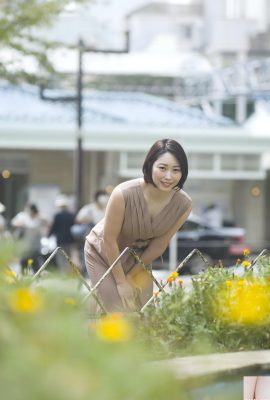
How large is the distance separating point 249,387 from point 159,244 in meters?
2.23

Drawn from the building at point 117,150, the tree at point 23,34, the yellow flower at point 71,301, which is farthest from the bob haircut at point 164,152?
the building at point 117,150

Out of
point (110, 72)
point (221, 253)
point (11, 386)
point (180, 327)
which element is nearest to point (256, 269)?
point (180, 327)

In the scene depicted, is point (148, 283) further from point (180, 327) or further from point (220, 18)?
point (220, 18)

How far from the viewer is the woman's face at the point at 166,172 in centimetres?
646

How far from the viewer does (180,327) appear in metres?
5.27

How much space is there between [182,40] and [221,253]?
169ft

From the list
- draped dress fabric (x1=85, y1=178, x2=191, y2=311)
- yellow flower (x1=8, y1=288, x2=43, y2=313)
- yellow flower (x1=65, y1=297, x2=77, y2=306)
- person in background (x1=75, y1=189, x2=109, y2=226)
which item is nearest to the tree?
person in background (x1=75, y1=189, x2=109, y2=226)

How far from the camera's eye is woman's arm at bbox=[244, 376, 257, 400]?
177 inches

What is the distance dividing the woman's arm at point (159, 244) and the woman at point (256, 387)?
7.11 feet

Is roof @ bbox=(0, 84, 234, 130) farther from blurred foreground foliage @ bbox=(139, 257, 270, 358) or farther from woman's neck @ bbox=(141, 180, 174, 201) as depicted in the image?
blurred foreground foliage @ bbox=(139, 257, 270, 358)

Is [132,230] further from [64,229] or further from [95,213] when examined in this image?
[95,213]

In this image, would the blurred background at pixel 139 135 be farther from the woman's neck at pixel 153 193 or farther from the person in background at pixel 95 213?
the woman's neck at pixel 153 193

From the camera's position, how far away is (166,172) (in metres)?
6.46

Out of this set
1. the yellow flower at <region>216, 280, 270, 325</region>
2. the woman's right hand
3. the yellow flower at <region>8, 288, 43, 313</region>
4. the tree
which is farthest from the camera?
the tree
